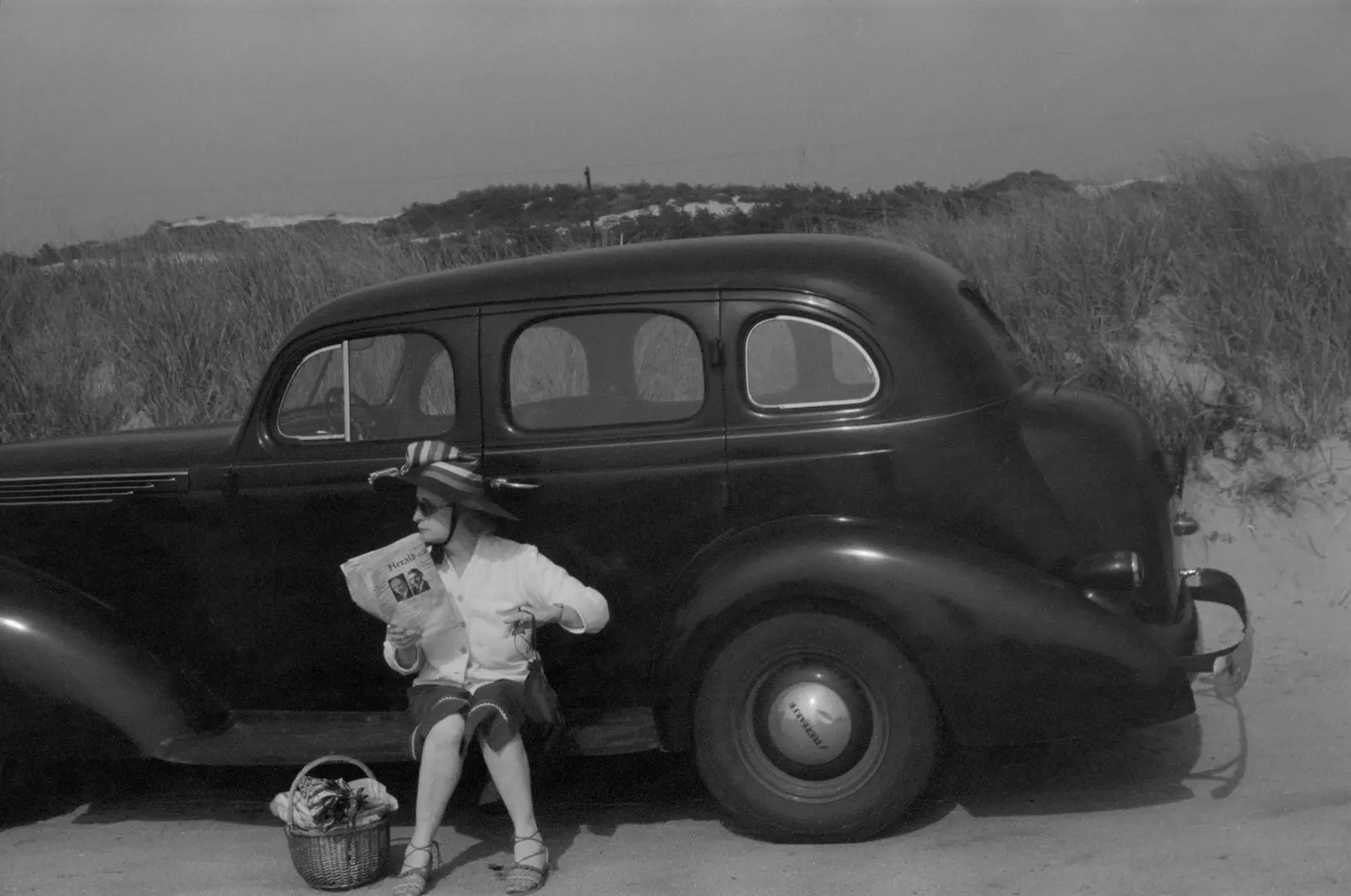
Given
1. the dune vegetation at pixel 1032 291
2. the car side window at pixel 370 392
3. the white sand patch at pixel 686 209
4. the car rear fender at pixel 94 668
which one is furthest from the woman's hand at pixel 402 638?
the white sand patch at pixel 686 209

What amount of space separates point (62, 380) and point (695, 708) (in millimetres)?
8449

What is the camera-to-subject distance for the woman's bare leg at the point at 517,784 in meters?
4.28

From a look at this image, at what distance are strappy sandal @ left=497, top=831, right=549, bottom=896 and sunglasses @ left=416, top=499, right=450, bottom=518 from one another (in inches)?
39.9

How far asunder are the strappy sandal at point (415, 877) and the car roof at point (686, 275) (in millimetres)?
1793

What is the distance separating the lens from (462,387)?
15.9 feet

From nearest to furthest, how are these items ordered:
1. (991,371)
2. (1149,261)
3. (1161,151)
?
(991,371)
(1149,261)
(1161,151)

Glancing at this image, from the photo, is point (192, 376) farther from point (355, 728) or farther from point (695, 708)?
point (695, 708)

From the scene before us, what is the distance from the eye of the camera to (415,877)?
13.8ft

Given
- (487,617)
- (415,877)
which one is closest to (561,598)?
(487,617)

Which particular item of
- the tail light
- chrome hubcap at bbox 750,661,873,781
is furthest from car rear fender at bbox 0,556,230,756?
the tail light

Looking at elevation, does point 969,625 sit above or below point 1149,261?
below

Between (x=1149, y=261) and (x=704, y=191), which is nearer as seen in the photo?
(x=1149, y=261)

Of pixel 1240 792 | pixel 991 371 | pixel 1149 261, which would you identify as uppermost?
pixel 1149 261

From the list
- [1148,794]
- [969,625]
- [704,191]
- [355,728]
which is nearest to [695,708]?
[969,625]
